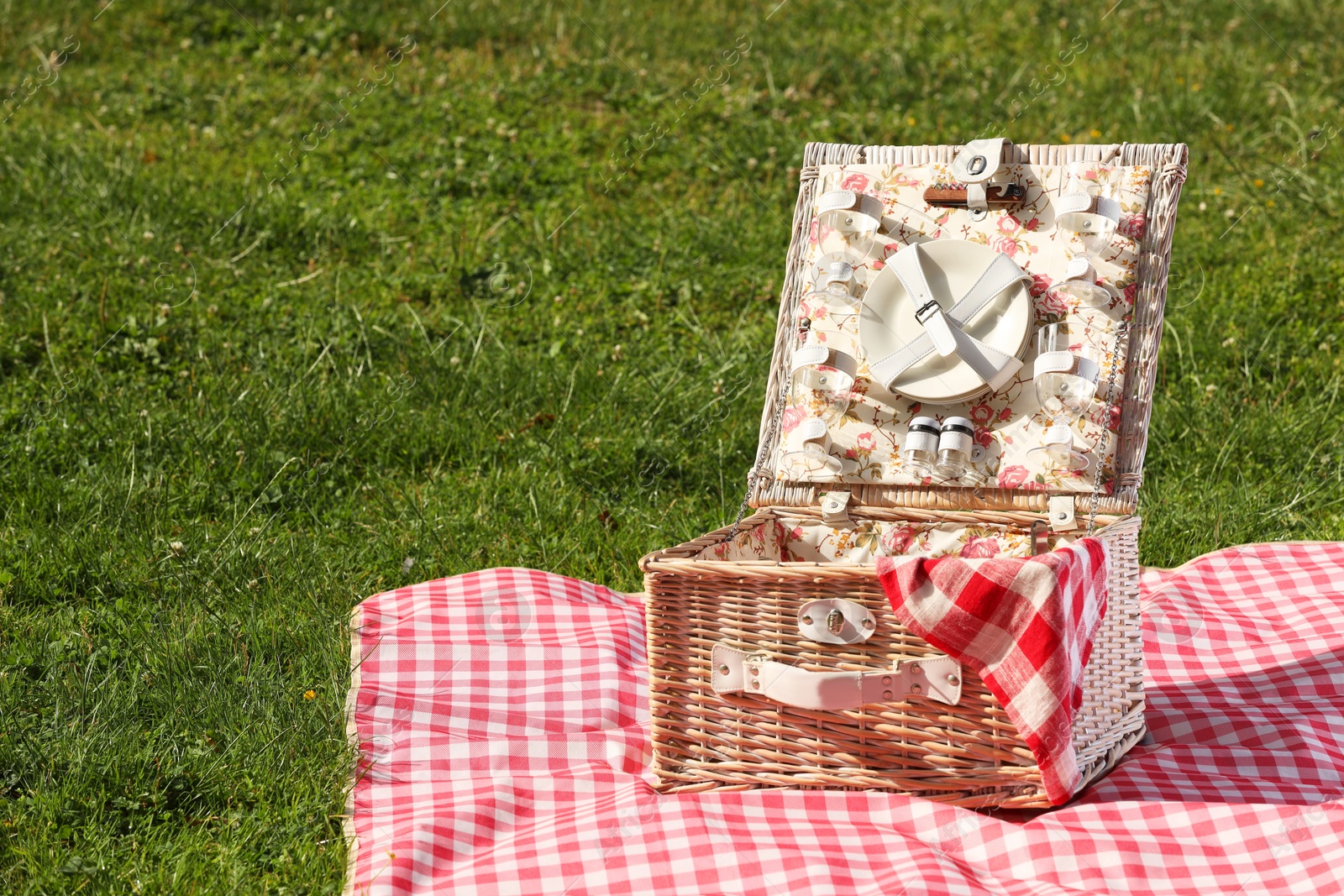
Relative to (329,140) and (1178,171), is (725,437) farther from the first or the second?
(329,140)

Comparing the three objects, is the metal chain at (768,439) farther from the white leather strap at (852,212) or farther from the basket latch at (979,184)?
the basket latch at (979,184)

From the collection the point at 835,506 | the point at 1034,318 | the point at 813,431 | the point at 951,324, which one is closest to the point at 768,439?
the point at 813,431

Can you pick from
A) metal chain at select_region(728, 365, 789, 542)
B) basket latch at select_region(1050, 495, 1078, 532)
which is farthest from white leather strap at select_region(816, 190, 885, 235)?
basket latch at select_region(1050, 495, 1078, 532)

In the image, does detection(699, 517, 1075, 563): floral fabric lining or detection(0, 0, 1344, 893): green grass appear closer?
detection(0, 0, 1344, 893): green grass

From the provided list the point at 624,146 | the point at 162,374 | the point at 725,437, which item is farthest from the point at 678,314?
the point at 162,374

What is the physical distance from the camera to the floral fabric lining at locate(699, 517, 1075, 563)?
2.97 metres

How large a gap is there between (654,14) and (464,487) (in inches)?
143

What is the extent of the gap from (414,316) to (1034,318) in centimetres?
241

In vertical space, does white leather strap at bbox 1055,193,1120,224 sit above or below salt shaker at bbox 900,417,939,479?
above

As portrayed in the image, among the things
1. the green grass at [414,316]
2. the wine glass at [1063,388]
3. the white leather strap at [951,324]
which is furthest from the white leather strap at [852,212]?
the green grass at [414,316]

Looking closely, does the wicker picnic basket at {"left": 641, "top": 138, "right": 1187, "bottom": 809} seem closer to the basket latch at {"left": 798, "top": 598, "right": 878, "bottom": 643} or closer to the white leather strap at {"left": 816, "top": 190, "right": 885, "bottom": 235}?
the basket latch at {"left": 798, "top": 598, "right": 878, "bottom": 643}

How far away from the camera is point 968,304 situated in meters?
2.96

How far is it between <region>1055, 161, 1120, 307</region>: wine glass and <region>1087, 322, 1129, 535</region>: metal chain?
0.09m

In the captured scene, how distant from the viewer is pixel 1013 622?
2229mm
